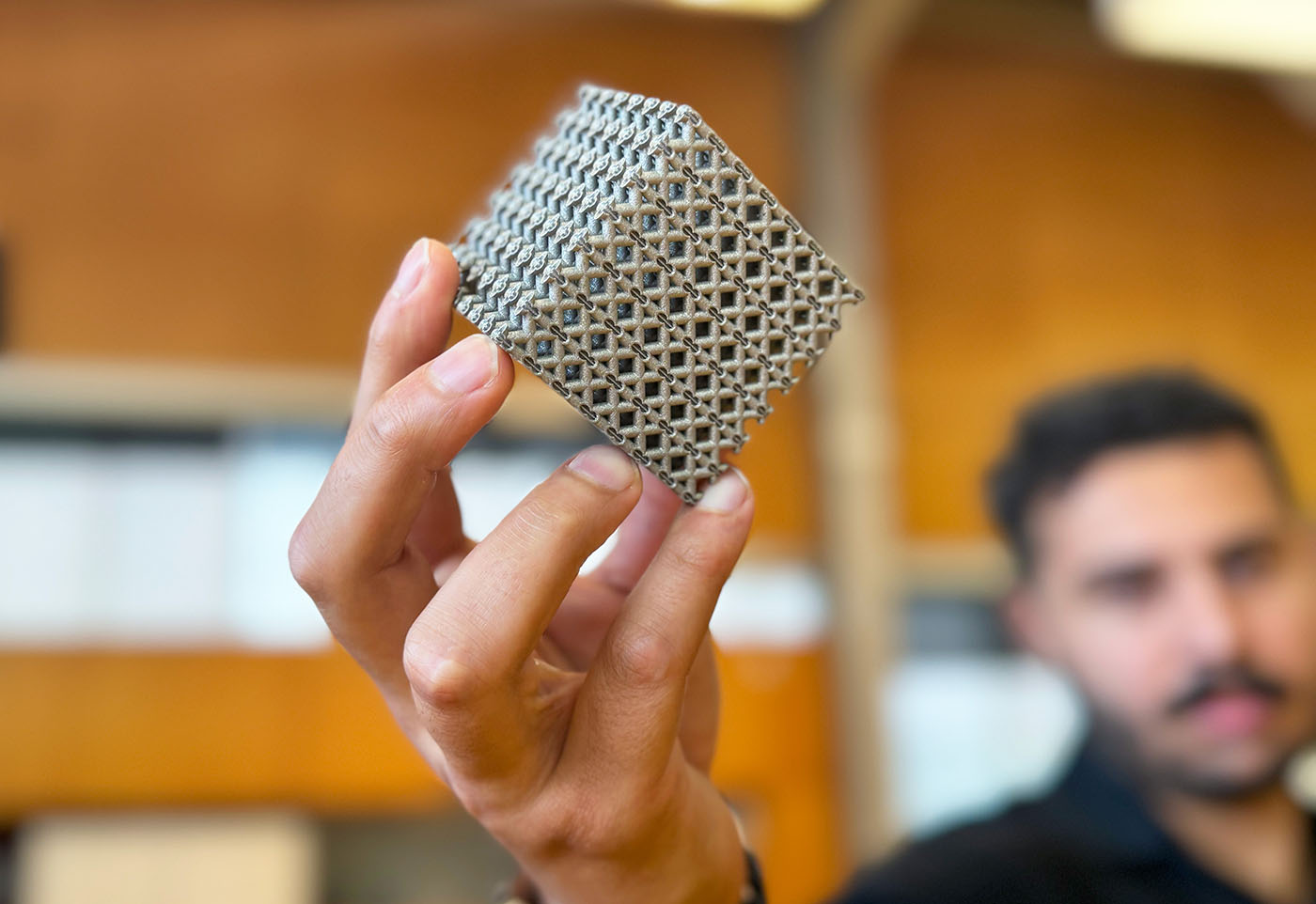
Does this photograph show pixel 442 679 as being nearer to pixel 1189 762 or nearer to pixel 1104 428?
pixel 1189 762

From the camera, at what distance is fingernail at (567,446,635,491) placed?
758 millimetres

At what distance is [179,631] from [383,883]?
2.96 ft

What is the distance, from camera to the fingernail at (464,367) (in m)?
0.71

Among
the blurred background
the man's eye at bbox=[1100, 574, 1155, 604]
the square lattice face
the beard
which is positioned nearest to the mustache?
the beard

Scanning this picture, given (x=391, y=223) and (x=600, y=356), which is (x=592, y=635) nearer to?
(x=600, y=356)

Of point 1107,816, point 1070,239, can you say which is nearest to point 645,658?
point 1107,816

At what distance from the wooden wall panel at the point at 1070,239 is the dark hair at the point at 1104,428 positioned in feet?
6.37

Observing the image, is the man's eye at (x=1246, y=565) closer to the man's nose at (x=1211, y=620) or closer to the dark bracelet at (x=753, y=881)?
the man's nose at (x=1211, y=620)

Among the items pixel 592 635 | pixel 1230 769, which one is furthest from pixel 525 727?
pixel 1230 769

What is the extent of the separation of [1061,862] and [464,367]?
120cm

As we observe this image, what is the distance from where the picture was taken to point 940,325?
4.19m

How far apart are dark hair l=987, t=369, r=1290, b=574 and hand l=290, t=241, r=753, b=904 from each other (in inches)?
53.4

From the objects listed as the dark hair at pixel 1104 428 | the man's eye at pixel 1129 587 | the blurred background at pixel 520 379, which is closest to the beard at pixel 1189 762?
the man's eye at pixel 1129 587

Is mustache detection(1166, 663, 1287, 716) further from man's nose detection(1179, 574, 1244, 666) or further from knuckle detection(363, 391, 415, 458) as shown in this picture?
knuckle detection(363, 391, 415, 458)
